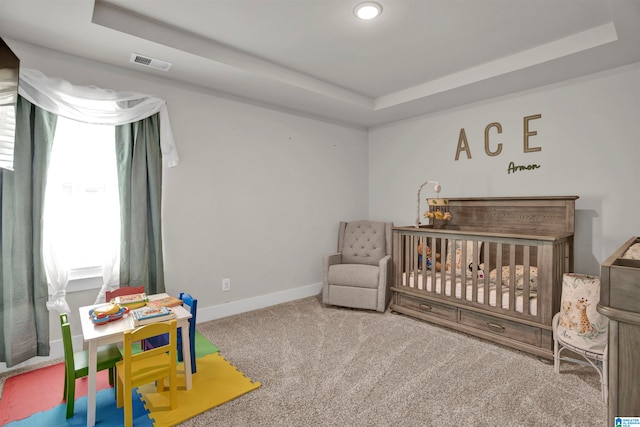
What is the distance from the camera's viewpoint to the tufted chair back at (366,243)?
3914mm

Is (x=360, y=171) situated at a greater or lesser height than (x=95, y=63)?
lesser

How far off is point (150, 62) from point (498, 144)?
3.30 m

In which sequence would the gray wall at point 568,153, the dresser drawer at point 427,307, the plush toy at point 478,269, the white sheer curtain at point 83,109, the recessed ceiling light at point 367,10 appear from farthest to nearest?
the dresser drawer at point 427,307 → the plush toy at point 478,269 → the gray wall at point 568,153 → the white sheer curtain at point 83,109 → the recessed ceiling light at point 367,10

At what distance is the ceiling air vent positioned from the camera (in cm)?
254

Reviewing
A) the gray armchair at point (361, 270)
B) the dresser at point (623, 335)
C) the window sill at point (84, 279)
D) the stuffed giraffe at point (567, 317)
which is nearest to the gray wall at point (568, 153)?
the gray armchair at point (361, 270)

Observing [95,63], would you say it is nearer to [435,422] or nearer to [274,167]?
[274,167]

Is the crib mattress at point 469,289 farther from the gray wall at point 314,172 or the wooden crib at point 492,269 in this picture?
the gray wall at point 314,172

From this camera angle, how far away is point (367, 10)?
2100 mm

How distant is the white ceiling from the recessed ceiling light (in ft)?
0.19

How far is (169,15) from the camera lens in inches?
86.2

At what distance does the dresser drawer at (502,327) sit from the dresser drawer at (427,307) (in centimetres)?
10

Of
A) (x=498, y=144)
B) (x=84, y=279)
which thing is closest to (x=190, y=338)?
(x=84, y=279)

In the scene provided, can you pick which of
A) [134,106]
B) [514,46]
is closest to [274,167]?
[134,106]

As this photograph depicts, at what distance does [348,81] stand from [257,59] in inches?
37.7
